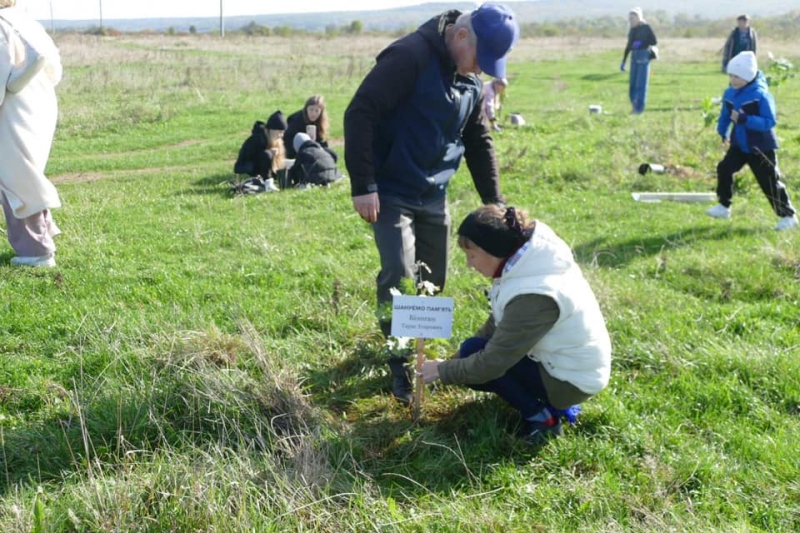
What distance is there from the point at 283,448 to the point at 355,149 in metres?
1.41

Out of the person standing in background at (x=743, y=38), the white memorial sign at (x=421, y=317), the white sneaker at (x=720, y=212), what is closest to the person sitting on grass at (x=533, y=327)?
the white memorial sign at (x=421, y=317)

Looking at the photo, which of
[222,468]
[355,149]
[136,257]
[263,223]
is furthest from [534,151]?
[222,468]

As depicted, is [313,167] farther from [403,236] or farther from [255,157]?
[403,236]

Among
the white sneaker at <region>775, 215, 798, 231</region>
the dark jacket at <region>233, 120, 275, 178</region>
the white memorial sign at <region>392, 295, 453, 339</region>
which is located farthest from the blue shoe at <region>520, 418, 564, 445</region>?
the dark jacket at <region>233, 120, 275, 178</region>

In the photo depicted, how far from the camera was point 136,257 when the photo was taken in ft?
21.6

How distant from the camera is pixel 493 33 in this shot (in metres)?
3.68

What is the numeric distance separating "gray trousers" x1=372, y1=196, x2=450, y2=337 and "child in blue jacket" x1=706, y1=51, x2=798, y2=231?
4.67 metres

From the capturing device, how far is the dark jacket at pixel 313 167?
398 inches

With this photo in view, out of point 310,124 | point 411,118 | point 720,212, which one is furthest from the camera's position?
point 310,124

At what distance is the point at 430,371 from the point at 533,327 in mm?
558

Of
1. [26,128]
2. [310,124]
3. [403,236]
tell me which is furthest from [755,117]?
[26,128]

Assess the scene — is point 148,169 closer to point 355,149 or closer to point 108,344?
point 108,344

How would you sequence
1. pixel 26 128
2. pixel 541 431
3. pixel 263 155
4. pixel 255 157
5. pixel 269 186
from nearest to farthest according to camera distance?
1. pixel 541 431
2. pixel 26 128
3. pixel 269 186
4. pixel 263 155
5. pixel 255 157

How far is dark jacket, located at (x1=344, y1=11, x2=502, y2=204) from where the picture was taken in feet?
12.6
